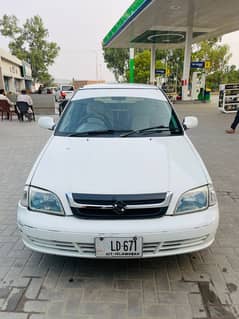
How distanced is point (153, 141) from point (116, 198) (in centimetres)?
105

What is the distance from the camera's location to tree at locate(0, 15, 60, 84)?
49.7 m

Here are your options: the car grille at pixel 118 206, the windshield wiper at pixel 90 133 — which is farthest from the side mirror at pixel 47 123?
the car grille at pixel 118 206

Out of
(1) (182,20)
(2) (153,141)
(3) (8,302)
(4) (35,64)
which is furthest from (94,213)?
(4) (35,64)

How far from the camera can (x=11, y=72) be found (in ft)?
120

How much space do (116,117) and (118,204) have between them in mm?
1605

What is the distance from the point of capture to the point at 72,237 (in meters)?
1.98

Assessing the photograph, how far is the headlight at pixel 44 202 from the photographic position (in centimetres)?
208

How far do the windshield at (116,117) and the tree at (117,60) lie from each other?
43.6 meters

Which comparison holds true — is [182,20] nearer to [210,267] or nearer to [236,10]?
[236,10]

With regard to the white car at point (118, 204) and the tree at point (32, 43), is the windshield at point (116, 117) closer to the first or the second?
the white car at point (118, 204)

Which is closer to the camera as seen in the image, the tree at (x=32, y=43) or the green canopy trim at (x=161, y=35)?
the green canopy trim at (x=161, y=35)

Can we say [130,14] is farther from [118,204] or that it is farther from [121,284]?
[121,284]

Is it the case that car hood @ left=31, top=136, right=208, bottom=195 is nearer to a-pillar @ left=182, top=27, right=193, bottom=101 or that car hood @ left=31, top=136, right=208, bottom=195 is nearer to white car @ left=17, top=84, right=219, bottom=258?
white car @ left=17, top=84, right=219, bottom=258

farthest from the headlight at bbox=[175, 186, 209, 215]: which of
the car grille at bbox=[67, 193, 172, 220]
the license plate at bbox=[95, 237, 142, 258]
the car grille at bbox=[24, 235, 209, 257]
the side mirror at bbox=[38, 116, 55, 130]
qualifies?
the side mirror at bbox=[38, 116, 55, 130]
